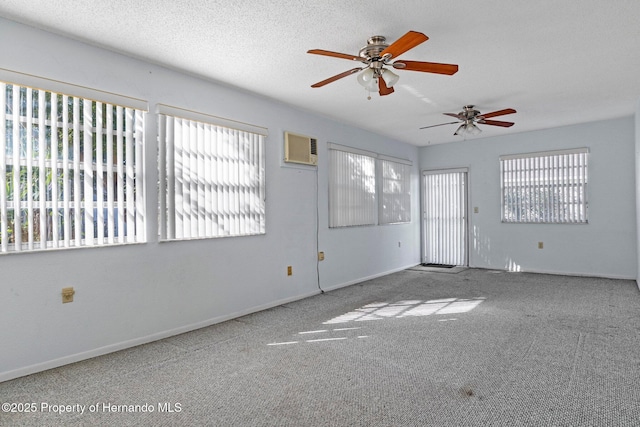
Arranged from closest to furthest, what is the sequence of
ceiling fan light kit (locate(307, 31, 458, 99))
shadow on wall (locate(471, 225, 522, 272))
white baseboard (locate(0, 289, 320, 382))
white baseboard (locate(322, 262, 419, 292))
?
white baseboard (locate(0, 289, 320, 382)) → ceiling fan light kit (locate(307, 31, 458, 99)) → white baseboard (locate(322, 262, 419, 292)) → shadow on wall (locate(471, 225, 522, 272))

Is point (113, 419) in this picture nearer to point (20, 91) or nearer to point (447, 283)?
point (20, 91)

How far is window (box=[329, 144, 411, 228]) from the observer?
5.70 metres

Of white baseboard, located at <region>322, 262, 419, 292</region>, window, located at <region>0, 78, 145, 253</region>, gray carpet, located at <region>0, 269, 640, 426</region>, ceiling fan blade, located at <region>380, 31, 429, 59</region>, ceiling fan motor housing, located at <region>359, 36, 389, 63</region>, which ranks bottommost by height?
gray carpet, located at <region>0, 269, 640, 426</region>

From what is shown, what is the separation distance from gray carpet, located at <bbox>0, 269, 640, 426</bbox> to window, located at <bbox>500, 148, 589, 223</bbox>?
2.42 meters

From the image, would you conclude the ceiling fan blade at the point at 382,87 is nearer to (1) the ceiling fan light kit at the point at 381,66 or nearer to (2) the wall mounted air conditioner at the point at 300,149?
(1) the ceiling fan light kit at the point at 381,66

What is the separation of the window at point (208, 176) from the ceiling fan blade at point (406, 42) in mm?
2051

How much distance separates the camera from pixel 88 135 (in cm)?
306

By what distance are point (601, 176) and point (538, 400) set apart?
5.30 m

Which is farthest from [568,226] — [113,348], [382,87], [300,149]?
[113,348]

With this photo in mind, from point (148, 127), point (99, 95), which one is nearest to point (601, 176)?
point (148, 127)

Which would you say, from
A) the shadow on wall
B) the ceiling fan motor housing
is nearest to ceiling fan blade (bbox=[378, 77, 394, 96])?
the ceiling fan motor housing

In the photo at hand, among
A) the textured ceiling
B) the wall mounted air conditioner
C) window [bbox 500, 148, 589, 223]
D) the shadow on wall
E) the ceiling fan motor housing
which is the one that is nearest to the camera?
the textured ceiling

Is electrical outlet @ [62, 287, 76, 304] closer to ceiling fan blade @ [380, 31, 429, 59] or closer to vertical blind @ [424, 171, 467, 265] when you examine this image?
ceiling fan blade @ [380, 31, 429, 59]

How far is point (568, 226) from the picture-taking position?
20.9ft
